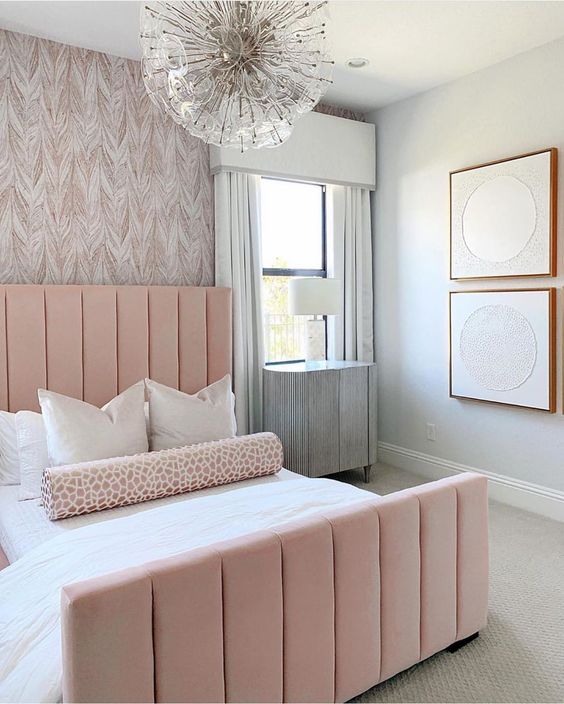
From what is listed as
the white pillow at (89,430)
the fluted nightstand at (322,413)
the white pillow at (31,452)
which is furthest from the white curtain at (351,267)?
the white pillow at (31,452)

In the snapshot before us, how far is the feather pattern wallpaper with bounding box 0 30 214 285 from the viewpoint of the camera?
310 centimetres

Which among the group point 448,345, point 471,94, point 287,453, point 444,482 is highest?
point 471,94

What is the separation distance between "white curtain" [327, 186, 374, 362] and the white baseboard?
2.65 ft

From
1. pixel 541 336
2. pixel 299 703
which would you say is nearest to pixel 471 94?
pixel 541 336

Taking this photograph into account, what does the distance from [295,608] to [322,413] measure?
225 centimetres

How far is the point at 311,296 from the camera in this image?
152 inches

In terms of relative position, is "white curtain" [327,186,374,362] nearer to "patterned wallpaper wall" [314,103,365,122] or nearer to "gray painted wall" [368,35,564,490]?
"gray painted wall" [368,35,564,490]

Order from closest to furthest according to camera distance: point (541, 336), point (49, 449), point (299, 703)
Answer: point (299, 703)
point (49, 449)
point (541, 336)

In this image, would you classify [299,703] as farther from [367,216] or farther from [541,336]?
[367,216]

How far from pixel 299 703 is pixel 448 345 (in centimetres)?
286

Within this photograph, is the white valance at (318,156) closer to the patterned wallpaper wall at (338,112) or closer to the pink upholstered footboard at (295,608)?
the patterned wallpaper wall at (338,112)

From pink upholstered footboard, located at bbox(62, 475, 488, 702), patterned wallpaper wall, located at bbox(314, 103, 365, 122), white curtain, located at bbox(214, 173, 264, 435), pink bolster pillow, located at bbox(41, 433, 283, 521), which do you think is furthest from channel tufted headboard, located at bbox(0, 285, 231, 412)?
pink upholstered footboard, located at bbox(62, 475, 488, 702)

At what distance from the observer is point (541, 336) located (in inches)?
133

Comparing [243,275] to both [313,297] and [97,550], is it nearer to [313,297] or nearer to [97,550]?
[313,297]
